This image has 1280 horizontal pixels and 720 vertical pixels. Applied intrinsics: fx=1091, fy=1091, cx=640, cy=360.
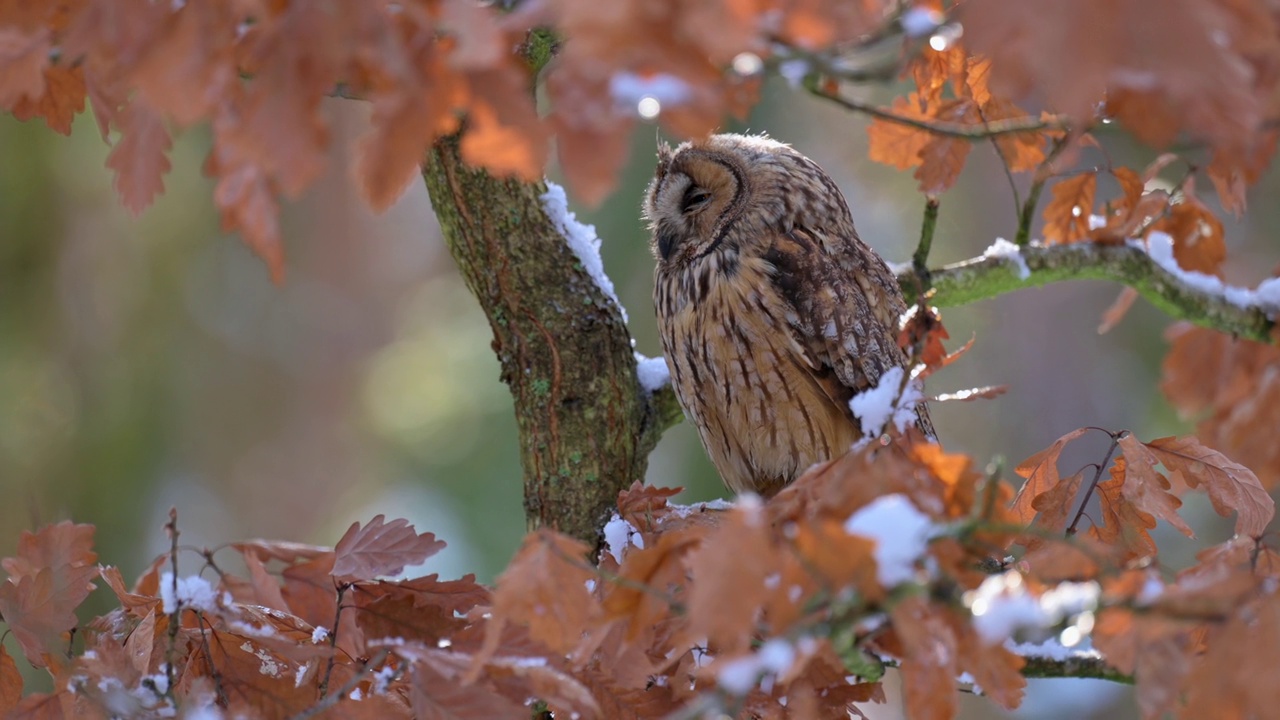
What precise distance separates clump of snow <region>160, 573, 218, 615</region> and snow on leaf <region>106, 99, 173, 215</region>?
51 centimetres

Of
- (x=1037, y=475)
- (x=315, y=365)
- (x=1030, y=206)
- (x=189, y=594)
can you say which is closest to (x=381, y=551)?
(x=189, y=594)

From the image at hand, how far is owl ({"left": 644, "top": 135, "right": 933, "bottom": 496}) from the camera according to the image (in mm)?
2238

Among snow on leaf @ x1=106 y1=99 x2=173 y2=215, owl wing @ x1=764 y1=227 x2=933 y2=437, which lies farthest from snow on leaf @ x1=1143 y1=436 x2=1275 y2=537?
snow on leaf @ x1=106 y1=99 x2=173 y2=215

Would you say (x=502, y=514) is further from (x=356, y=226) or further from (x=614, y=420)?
(x=614, y=420)

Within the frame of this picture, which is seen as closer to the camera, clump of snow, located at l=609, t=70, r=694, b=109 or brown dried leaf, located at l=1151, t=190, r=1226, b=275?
clump of snow, located at l=609, t=70, r=694, b=109

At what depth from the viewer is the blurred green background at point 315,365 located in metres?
5.96

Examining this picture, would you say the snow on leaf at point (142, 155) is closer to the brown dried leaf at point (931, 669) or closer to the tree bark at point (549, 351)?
the brown dried leaf at point (931, 669)

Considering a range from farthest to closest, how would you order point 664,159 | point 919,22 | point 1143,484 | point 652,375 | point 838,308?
point 664,159 < point 652,375 < point 838,308 < point 1143,484 < point 919,22

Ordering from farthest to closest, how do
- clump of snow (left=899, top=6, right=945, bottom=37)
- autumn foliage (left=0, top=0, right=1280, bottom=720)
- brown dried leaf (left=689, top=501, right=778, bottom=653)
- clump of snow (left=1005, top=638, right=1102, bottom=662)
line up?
clump of snow (left=1005, top=638, right=1102, bottom=662), clump of snow (left=899, top=6, right=945, bottom=37), brown dried leaf (left=689, top=501, right=778, bottom=653), autumn foliage (left=0, top=0, right=1280, bottom=720)

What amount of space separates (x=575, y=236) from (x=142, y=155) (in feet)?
3.83

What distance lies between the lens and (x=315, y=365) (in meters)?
9.11

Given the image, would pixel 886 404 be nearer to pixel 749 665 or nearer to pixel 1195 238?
pixel 749 665

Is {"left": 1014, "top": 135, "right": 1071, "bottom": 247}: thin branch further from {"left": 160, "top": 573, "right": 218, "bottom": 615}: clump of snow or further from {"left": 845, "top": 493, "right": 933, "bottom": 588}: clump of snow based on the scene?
{"left": 160, "top": 573, "right": 218, "bottom": 615}: clump of snow

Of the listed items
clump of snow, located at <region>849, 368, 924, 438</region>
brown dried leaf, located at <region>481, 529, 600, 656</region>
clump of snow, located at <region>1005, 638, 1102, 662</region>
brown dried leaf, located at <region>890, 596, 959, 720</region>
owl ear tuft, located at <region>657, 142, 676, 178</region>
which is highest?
owl ear tuft, located at <region>657, 142, 676, 178</region>
